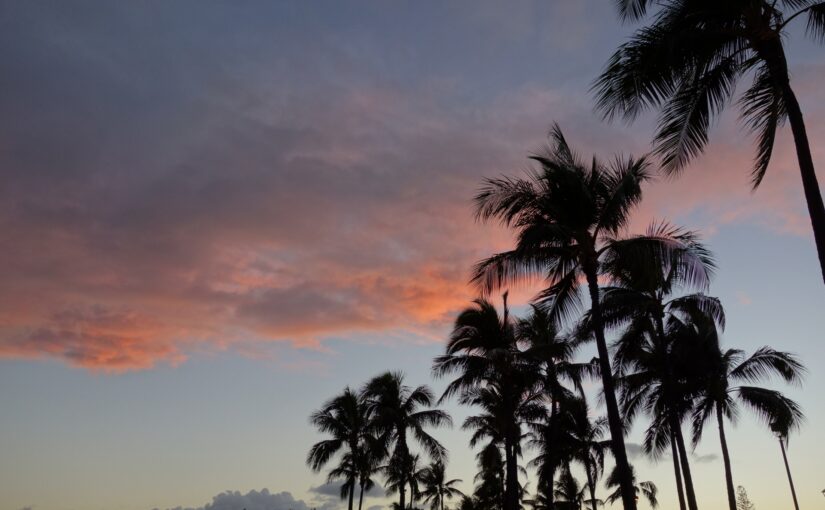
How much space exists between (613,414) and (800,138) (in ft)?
26.8

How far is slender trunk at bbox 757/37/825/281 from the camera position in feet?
33.3

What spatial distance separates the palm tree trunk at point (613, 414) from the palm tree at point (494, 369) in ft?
32.5

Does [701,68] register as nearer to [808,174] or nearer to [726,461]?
[808,174]

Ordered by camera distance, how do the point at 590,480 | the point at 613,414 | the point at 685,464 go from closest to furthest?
1. the point at 613,414
2. the point at 685,464
3. the point at 590,480

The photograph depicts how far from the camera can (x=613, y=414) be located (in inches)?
640

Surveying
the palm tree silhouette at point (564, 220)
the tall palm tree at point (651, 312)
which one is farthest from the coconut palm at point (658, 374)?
the palm tree silhouette at point (564, 220)

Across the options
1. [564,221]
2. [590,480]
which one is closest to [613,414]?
[564,221]

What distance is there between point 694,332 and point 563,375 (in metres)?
6.45

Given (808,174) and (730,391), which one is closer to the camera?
(808,174)

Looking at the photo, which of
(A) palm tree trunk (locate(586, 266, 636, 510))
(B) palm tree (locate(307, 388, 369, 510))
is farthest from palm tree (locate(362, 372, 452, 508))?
(A) palm tree trunk (locate(586, 266, 636, 510))

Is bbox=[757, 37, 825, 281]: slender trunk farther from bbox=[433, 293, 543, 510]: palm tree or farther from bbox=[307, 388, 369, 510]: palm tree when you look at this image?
bbox=[307, 388, 369, 510]: palm tree

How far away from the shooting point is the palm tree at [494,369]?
2733cm

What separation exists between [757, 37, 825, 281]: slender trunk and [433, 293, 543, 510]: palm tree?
56.7 ft

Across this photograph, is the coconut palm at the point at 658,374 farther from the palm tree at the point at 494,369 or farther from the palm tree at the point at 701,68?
the palm tree at the point at 701,68
